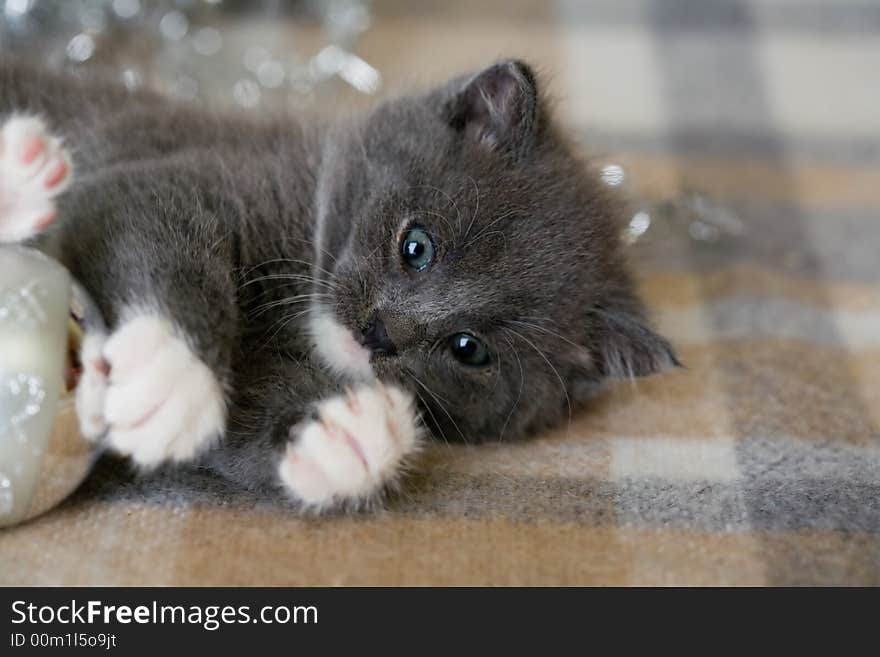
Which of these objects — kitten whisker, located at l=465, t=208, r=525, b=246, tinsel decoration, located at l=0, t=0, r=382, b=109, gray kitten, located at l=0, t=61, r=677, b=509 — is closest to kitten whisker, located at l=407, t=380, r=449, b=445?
gray kitten, located at l=0, t=61, r=677, b=509

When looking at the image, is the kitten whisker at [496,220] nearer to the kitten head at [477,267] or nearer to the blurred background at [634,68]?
the kitten head at [477,267]

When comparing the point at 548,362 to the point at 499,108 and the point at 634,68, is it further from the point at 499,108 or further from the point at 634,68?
the point at 634,68

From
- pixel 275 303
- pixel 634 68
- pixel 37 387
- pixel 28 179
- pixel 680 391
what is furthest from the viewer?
pixel 634 68

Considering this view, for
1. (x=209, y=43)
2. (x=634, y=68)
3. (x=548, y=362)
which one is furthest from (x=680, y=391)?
(x=209, y=43)

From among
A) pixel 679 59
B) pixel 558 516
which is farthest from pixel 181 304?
pixel 679 59

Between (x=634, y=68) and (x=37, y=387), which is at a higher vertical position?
(x=37, y=387)

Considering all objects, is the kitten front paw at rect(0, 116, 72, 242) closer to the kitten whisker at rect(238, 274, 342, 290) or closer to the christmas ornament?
the christmas ornament
